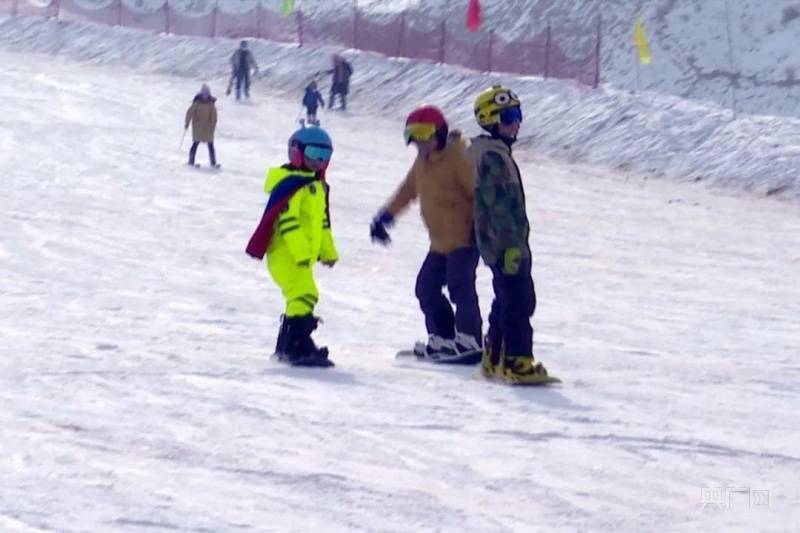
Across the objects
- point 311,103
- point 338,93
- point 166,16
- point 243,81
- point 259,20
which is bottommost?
point 311,103

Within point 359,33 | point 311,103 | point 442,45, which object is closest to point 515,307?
point 311,103

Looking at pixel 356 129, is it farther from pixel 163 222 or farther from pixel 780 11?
pixel 163 222

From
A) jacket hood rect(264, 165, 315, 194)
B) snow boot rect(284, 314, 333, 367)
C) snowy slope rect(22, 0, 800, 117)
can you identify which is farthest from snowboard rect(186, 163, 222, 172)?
jacket hood rect(264, 165, 315, 194)

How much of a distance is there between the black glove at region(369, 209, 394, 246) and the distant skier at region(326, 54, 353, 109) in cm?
2762

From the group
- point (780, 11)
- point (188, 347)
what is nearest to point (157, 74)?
point (780, 11)

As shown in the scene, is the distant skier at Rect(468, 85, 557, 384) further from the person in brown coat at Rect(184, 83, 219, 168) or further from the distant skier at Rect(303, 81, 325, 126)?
the distant skier at Rect(303, 81, 325, 126)

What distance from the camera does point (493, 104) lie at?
888cm

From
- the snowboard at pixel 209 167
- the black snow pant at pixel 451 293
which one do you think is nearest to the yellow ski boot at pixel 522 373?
the black snow pant at pixel 451 293

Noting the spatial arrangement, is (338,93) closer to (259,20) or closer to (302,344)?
(259,20)

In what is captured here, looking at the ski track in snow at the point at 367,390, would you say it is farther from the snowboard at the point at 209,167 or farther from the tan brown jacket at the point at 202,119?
the tan brown jacket at the point at 202,119

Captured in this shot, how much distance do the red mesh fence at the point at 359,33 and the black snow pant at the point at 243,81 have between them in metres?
4.51

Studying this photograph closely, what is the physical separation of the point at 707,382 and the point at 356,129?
2523 cm

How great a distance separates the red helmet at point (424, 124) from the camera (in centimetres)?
964

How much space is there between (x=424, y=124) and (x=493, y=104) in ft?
2.75
